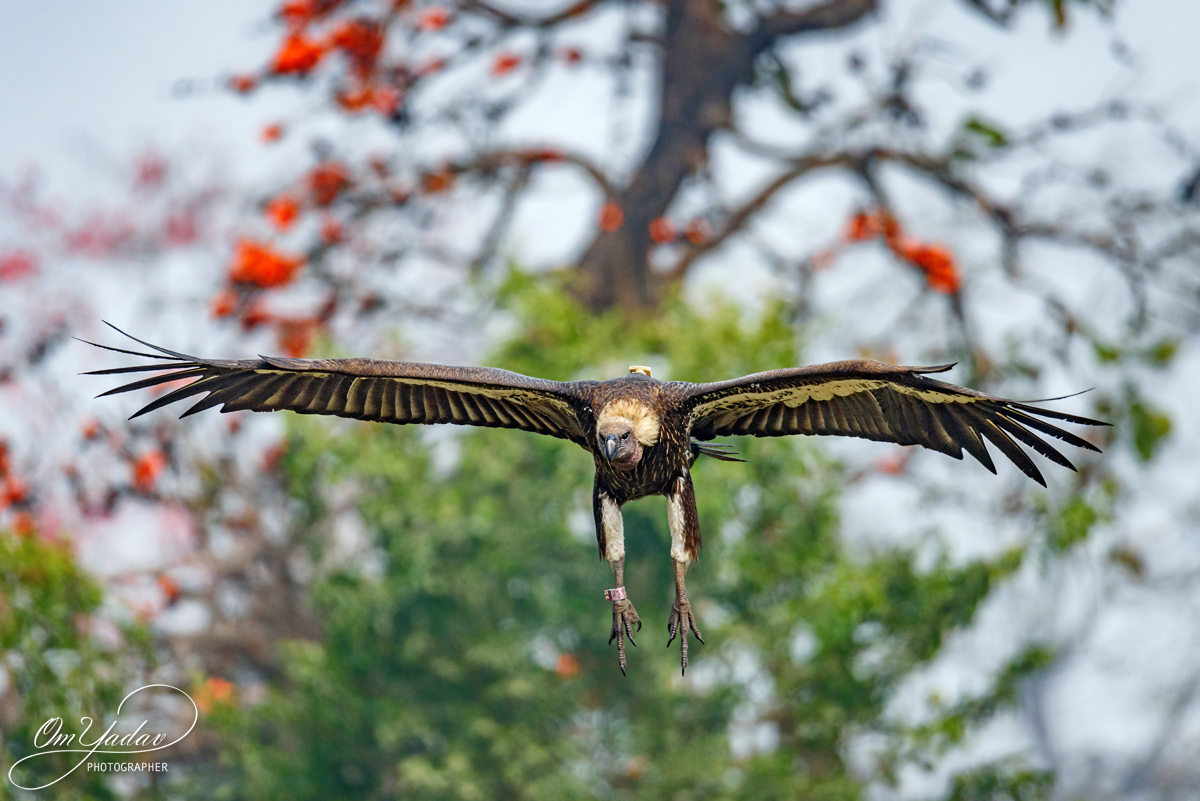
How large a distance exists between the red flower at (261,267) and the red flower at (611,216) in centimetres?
367

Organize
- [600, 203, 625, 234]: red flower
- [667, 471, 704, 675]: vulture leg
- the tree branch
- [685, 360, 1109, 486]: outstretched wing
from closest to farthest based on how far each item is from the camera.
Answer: [685, 360, 1109, 486]: outstretched wing < [667, 471, 704, 675]: vulture leg < [600, 203, 625, 234]: red flower < the tree branch

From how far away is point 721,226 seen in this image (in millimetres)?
13945

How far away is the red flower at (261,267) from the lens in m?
11.0

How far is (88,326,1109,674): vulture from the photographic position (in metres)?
4.60

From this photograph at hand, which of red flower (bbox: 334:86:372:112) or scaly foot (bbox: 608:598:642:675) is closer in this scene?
scaly foot (bbox: 608:598:642:675)

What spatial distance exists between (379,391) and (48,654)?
5767 millimetres

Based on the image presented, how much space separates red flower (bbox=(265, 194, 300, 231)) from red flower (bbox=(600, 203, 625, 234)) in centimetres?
328

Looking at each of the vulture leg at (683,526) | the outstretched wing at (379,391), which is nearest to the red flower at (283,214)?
the outstretched wing at (379,391)

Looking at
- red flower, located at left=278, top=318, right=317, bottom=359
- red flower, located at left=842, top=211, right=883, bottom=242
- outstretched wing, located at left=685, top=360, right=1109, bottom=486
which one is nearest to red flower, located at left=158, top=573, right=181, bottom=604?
red flower, located at left=278, top=318, right=317, bottom=359

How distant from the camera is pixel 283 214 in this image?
38.5ft

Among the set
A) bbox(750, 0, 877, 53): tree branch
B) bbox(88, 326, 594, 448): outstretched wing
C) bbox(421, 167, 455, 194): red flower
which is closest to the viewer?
bbox(88, 326, 594, 448): outstretched wing

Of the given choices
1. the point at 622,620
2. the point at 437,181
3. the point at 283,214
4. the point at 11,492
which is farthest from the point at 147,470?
the point at 622,620

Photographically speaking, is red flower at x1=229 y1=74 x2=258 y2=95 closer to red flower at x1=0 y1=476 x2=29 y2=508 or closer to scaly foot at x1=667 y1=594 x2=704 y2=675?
red flower at x1=0 y1=476 x2=29 y2=508

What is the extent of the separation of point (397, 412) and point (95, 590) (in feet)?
17.7
